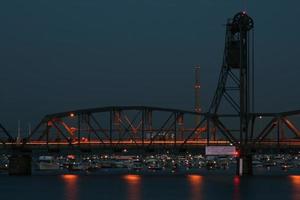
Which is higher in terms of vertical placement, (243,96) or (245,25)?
(245,25)

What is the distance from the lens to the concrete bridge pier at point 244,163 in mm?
195875

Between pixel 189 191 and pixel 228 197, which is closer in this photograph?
pixel 228 197

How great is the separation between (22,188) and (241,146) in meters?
51.0

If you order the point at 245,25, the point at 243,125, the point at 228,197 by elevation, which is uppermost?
the point at 245,25

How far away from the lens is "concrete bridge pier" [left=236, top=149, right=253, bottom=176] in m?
196

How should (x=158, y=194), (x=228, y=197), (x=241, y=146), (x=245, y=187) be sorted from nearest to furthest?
(x=228, y=197) → (x=158, y=194) → (x=245, y=187) → (x=241, y=146)

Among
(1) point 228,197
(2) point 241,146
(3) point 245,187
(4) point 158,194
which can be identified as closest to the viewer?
(1) point 228,197

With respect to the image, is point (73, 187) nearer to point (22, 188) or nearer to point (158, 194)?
point (22, 188)

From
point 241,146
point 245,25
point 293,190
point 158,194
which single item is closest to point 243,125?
point 241,146

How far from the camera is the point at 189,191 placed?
159 m

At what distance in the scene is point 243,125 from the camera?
194875 mm

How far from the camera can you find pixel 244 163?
198250 mm

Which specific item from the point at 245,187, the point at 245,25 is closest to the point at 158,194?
the point at 245,187

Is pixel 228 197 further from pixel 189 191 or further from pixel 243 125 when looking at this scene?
pixel 243 125
